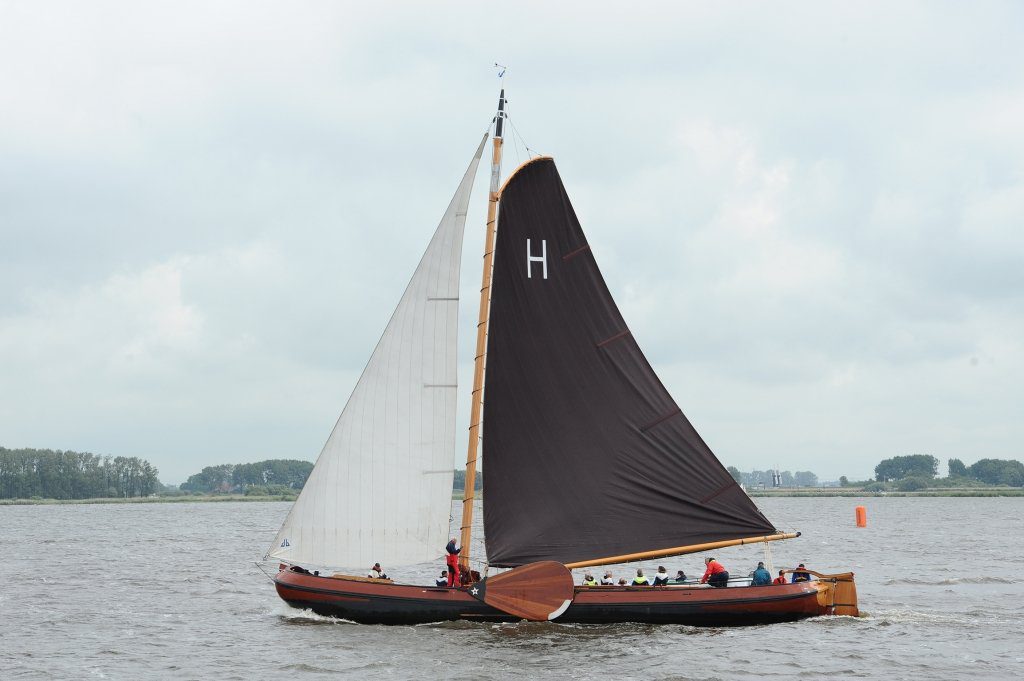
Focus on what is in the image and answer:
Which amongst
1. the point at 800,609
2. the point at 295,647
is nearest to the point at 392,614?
the point at 295,647

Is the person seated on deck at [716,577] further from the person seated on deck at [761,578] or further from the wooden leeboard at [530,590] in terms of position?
the wooden leeboard at [530,590]

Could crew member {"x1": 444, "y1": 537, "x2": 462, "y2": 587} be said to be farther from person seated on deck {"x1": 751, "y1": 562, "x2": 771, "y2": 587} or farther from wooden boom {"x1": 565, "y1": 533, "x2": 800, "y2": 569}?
person seated on deck {"x1": 751, "y1": 562, "x2": 771, "y2": 587}

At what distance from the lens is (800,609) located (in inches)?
1208

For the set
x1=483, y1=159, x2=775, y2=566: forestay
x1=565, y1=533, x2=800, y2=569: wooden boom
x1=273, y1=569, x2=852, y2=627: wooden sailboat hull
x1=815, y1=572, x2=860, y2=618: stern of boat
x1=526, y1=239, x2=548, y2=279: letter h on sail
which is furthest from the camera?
x1=526, y1=239, x2=548, y2=279: letter h on sail

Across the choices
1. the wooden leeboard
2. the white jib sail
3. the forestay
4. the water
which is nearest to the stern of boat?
the water

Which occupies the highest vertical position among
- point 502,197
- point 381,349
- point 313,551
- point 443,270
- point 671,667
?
point 502,197

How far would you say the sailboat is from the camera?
31.3 m

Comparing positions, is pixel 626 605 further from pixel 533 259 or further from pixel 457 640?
pixel 533 259

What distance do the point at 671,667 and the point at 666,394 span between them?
26.3 feet

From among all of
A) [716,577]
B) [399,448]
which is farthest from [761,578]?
[399,448]

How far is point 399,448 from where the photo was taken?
31578 millimetres

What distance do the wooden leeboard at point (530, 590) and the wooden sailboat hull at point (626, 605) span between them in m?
0.48

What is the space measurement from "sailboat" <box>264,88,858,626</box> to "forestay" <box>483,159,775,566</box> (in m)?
0.04

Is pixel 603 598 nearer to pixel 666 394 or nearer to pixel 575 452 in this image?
pixel 575 452
